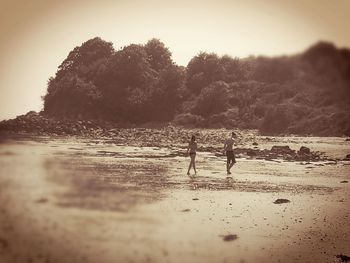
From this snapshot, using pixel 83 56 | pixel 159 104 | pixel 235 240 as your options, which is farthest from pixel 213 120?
pixel 235 240

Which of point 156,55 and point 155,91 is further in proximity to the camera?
point 156,55

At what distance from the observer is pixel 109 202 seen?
880cm

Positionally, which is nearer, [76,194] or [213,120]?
[76,194]

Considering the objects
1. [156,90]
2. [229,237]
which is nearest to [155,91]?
[156,90]

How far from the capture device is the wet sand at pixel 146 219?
8352 mm

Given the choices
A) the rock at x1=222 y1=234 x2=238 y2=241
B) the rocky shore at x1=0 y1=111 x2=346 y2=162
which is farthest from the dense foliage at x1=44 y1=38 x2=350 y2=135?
the rock at x1=222 y1=234 x2=238 y2=241

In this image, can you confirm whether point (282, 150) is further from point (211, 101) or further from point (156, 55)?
point (156, 55)

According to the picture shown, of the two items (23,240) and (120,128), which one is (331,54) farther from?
(120,128)

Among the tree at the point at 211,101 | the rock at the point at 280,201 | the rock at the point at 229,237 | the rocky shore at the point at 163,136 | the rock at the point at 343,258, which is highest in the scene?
the tree at the point at 211,101

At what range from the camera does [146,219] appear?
9789 millimetres

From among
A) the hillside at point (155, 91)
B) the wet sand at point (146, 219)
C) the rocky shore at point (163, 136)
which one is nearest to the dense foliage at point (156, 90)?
the hillside at point (155, 91)

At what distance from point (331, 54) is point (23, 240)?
237 inches

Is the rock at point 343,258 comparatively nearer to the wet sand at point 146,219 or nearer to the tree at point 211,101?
the wet sand at point 146,219

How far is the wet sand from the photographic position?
329 inches
